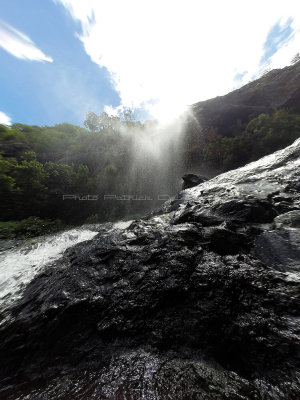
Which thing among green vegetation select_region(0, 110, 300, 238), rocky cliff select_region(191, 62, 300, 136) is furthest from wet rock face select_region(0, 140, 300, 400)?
rocky cliff select_region(191, 62, 300, 136)

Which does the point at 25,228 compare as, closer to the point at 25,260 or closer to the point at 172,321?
the point at 25,260

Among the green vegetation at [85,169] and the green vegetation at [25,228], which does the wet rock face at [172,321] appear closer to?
the green vegetation at [25,228]

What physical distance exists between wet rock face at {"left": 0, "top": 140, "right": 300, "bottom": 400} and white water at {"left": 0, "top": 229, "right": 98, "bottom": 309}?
1.71 ft

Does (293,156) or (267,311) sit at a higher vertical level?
(293,156)

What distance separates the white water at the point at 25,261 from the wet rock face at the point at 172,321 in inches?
20.5

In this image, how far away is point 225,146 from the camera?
16.2 metres

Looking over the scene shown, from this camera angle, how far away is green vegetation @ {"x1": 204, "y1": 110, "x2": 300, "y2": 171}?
12836mm

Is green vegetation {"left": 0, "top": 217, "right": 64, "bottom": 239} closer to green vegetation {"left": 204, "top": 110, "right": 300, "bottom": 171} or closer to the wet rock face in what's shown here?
the wet rock face

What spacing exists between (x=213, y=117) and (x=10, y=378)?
2625cm

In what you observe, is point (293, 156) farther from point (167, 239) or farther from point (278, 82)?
point (278, 82)

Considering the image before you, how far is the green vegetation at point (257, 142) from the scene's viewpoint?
12.8 m

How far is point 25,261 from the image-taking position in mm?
5684

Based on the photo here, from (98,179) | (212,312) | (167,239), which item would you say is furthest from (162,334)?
(98,179)

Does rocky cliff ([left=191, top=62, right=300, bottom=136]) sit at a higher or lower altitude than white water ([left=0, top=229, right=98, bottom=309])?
higher
